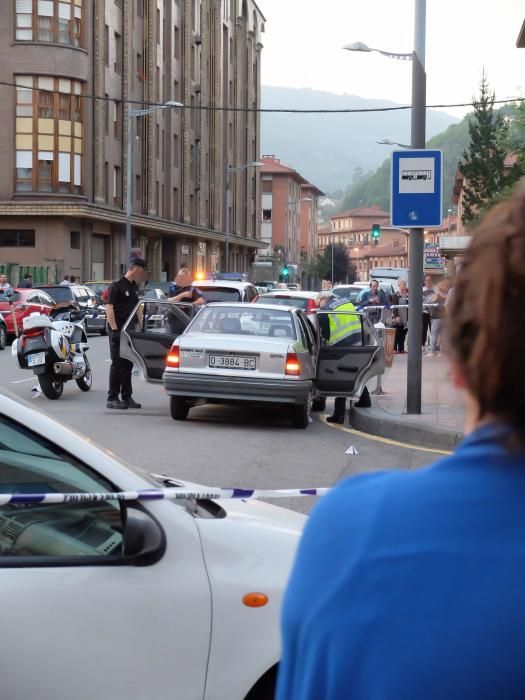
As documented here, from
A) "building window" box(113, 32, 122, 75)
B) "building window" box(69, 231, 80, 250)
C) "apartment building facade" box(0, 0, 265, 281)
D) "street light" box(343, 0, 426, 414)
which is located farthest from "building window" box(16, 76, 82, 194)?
"street light" box(343, 0, 426, 414)

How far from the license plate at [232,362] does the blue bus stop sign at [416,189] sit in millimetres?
2402

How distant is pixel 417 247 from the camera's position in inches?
514

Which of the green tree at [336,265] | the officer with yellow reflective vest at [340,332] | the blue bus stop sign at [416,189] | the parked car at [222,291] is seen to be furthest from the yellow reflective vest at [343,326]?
the green tree at [336,265]

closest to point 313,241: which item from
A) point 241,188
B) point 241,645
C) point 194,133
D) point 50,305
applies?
point 241,188

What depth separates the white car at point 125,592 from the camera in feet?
9.57

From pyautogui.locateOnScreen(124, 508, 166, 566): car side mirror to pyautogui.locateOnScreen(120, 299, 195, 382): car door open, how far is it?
10.9 m

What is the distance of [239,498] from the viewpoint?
400 centimetres

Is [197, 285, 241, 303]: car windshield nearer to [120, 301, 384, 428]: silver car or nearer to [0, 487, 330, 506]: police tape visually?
[120, 301, 384, 428]: silver car

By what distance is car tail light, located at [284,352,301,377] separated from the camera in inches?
501

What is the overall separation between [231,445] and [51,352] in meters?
4.51

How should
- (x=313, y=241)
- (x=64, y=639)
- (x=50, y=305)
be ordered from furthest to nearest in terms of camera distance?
(x=313, y=241) < (x=50, y=305) < (x=64, y=639)

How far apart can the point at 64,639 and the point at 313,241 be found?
161 metres

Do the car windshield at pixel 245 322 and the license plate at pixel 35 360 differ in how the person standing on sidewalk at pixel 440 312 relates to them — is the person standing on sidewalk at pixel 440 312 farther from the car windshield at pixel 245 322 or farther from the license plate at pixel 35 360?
the license plate at pixel 35 360

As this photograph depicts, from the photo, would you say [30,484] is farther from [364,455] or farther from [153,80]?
Answer: [153,80]
